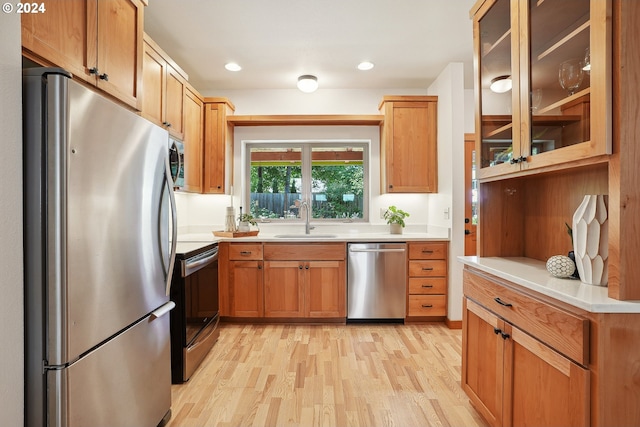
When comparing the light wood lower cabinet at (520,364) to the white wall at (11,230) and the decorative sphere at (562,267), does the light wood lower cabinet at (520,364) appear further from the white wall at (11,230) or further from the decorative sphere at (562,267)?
the white wall at (11,230)

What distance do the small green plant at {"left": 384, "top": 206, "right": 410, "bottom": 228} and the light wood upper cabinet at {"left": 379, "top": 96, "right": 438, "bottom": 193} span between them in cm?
25

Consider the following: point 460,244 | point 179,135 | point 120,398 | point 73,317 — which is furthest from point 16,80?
point 460,244

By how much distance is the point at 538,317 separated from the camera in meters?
1.31

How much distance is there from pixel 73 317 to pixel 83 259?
0.20m

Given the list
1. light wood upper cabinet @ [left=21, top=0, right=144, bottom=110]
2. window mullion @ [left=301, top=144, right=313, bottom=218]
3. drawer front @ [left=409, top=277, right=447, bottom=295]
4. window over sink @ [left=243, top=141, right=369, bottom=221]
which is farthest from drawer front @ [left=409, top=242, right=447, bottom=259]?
light wood upper cabinet @ [left=21, top=0, right=144, bottom=110]

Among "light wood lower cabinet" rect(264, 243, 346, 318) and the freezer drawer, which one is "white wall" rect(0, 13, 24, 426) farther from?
"light wood lower cabinet" rect(264, 243, 346, 318)

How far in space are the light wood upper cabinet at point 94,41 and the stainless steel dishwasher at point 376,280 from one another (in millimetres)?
2330

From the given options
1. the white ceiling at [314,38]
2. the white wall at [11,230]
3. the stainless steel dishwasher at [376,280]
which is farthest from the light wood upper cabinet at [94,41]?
the stainless steel dishwasher at [376,280]

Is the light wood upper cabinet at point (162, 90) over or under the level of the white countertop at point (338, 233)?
over

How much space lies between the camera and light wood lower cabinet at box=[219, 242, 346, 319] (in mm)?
3375

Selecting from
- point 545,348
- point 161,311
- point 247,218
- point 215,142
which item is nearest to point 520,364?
point 545,348

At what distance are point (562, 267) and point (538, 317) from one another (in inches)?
10.7

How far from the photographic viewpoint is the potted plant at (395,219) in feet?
12.1

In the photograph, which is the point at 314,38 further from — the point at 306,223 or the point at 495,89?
the point at 306,223
